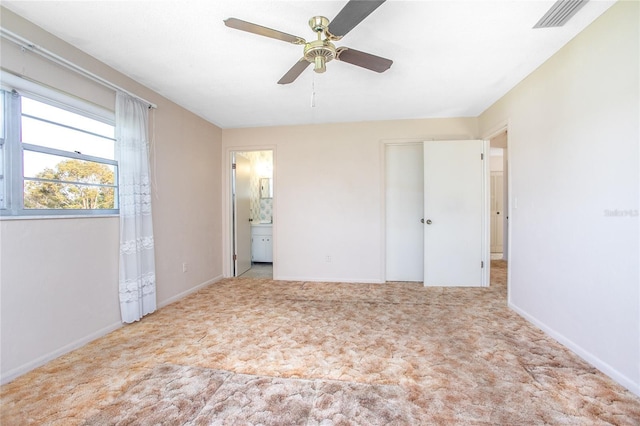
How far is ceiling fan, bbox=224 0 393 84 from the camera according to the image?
4.12ft

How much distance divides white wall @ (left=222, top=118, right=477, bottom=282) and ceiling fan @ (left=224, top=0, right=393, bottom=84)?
2.02 metres

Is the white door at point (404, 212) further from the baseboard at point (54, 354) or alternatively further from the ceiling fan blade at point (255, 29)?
the baseboard at point (54, 354)

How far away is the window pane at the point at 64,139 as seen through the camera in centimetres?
179

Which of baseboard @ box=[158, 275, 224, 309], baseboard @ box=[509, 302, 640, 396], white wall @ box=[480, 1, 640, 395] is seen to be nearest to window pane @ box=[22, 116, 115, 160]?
baseboard @ box=[158, 275, 224, 309]

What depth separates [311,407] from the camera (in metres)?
1.42

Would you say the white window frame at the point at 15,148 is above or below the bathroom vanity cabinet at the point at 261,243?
above

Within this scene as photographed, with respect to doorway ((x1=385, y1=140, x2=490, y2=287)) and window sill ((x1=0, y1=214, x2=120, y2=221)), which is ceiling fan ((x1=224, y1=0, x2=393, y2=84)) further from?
doorway ((x1=385, y1=140, x2=490, y2=287))

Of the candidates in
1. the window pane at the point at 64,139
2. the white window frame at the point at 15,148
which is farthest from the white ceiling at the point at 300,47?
the window pane at the point at 64,139

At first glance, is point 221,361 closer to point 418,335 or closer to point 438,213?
point 418,335

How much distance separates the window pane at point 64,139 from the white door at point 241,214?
76.7 inches

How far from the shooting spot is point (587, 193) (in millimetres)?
1833

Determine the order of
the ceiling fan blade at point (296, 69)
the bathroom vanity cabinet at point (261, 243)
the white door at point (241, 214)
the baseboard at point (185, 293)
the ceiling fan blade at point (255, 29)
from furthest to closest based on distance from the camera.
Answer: the bathroom vanity cabinet at point (261, 243) → the white door at point (241, 214) → the baseboard at point (185, 293) → the ceiling fan blade at point (296, 69) → the ceiling fan blade at point (255, 29)

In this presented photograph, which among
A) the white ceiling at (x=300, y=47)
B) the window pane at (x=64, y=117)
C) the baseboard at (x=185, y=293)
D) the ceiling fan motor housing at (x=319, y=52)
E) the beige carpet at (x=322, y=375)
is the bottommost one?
the beige carpet at (x=322, y=375)

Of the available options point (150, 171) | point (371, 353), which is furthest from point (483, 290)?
point (150, 171)
